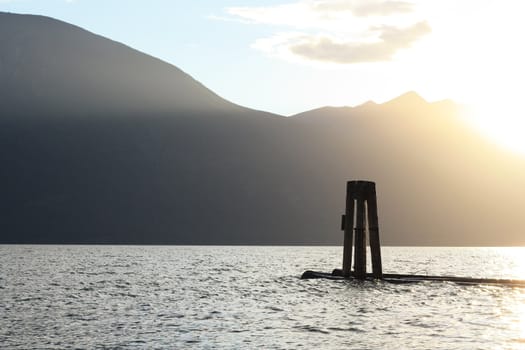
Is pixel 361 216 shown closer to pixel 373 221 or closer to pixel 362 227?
pixel 362 227

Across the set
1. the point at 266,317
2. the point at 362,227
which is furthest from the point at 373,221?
the point at 266,317

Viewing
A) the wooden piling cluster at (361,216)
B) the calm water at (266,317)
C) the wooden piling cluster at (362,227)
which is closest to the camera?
the calm water at (266,317)

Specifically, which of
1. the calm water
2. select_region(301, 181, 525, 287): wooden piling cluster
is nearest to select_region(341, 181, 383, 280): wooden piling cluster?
select_region(301, 181, 525, 287): wooden piling cluster

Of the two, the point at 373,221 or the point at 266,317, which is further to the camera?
the point at 373,221

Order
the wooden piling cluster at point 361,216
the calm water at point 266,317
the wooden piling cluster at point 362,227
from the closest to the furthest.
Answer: the calm water at point 266,317, the wooden piling cluster at point 362,227, the wooden piling cluster at point 361,216

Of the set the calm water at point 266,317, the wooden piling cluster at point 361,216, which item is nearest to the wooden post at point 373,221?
the wooden piling cluster at point 361,216

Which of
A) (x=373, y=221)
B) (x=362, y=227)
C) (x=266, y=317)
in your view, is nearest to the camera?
(x=266, y=317)

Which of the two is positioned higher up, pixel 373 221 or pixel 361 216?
pixel 361 216

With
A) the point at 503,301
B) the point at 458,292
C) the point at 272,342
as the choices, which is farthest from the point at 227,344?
the point at 458,292

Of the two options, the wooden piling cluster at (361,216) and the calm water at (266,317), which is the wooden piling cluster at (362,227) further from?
the calm water at (266,317)

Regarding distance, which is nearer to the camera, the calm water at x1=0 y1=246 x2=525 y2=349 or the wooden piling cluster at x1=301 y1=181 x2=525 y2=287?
the calm water at x1=0 y1=246 x2=525 y2=349

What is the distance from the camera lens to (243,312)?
39.4 meters

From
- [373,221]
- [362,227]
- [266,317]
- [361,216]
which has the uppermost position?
[361,216]

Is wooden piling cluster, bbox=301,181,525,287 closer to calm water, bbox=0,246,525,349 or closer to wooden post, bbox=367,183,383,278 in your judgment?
wooden post, bbox=367,183,383,278
